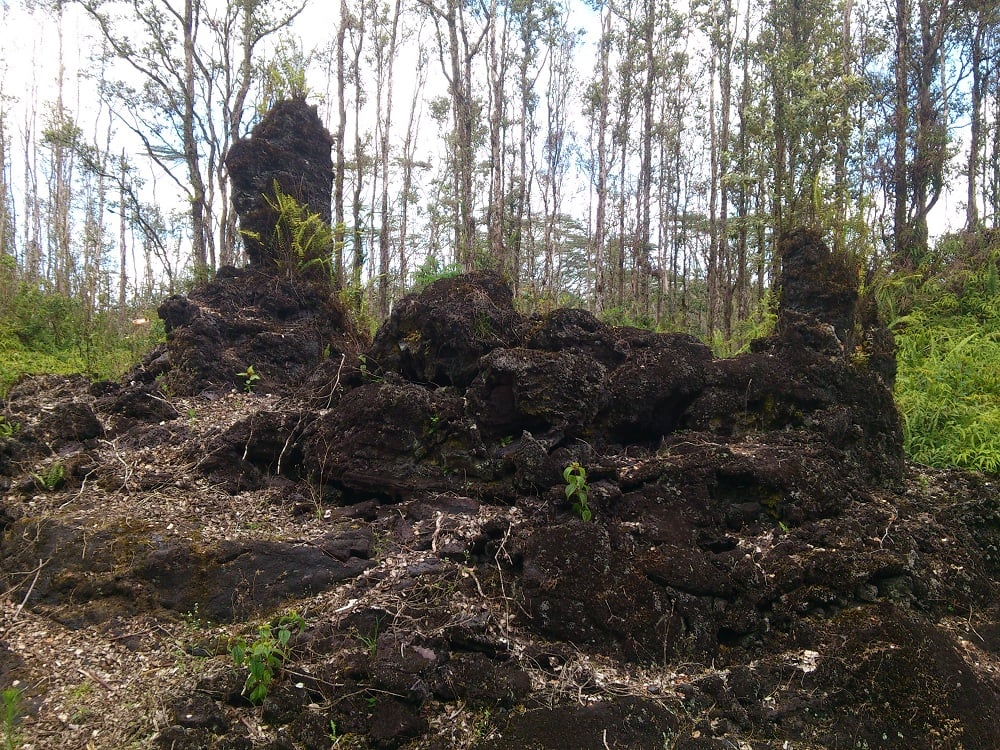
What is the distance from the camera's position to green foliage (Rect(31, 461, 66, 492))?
4602 millimetres

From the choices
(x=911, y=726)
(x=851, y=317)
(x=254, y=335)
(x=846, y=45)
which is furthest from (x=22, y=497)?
(x=846, y=45)

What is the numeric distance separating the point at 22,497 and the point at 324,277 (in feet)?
13.2

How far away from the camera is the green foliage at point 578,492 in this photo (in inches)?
148

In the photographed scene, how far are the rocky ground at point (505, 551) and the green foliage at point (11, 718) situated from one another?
0.02 meters

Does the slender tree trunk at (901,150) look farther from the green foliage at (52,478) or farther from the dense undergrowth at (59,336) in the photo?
the dense undergrowth at (59,336)

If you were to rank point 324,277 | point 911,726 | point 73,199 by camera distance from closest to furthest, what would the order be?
point 911,726 → point 324,277 → point 73,199

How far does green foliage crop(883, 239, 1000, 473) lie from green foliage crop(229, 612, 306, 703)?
5498 millimetres

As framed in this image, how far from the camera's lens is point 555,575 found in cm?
348

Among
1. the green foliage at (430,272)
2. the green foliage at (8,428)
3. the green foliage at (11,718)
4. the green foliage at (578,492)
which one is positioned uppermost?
the green foliage at (430,272)

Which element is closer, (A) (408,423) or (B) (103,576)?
(B) (103,576)

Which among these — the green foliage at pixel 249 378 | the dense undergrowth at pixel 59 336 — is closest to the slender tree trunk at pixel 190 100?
the dense undergrowth at pixel 59 336

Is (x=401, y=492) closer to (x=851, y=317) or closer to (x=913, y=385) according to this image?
(x=851, y=317)

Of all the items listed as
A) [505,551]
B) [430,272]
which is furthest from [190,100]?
[505,551]

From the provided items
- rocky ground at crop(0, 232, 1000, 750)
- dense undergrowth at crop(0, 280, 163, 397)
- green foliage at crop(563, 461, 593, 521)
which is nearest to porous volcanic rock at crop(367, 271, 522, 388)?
rocky ground at crop(0, 232, 1000, 750)
